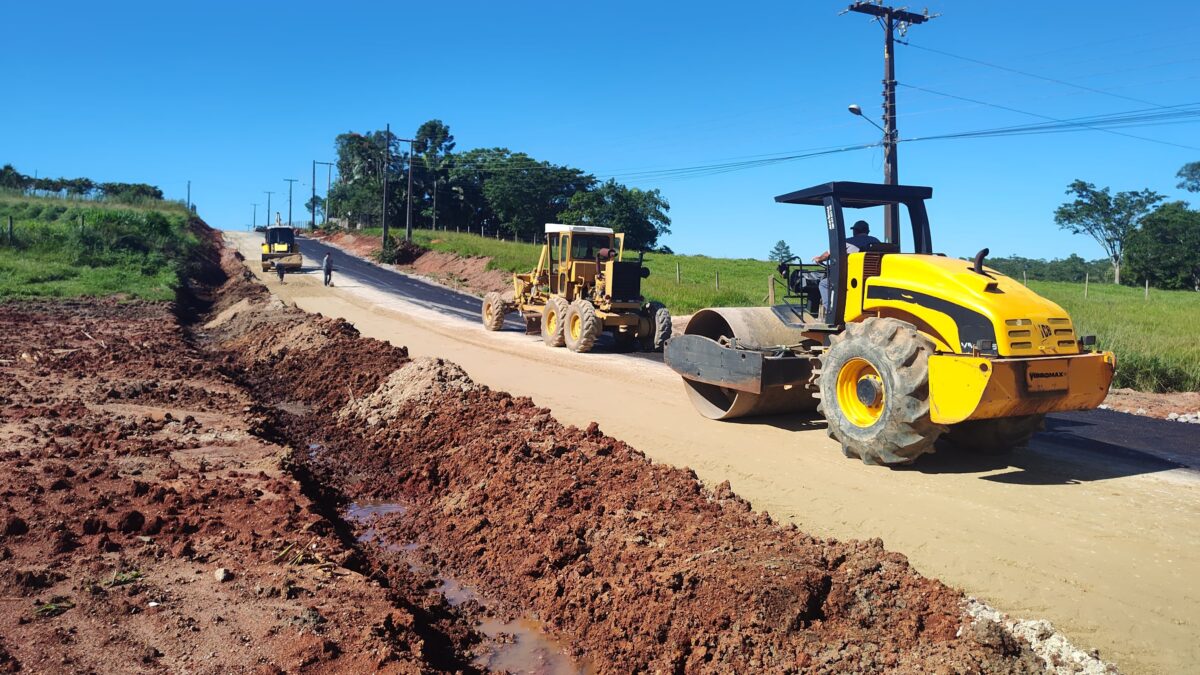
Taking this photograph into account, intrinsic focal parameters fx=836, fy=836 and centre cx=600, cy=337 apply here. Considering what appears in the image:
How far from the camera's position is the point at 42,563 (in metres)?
5.17

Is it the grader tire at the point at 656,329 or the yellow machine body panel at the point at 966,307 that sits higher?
the yellow machine body panel at the point at 966,307

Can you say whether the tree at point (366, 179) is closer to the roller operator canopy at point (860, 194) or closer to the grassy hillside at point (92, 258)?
the grassy hillside at point (92, 258)

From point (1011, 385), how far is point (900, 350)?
2.81 ft

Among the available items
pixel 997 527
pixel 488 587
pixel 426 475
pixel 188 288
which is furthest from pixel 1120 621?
pixel 188 288

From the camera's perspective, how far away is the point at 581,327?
16219 mm

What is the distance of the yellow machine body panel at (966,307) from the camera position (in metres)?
6.46

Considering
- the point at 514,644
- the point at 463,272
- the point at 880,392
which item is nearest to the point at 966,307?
the point at 880,392

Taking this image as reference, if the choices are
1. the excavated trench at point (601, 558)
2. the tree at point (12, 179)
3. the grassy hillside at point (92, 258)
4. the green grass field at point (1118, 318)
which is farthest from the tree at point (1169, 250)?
the tree at point (12, 179)

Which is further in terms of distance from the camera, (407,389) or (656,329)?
(656,329)

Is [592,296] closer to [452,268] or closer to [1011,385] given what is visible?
[1011,385]

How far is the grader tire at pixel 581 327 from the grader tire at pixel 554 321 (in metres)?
0.17

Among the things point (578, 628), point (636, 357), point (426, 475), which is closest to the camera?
point (578, 628)

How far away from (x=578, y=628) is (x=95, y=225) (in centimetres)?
3397

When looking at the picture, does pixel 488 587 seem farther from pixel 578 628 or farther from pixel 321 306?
pixel 321 306
